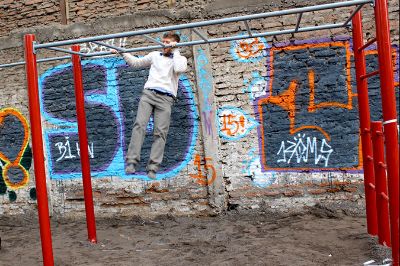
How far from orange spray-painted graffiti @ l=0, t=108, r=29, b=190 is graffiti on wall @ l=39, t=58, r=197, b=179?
0.46m

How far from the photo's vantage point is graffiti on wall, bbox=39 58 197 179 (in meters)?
5.49

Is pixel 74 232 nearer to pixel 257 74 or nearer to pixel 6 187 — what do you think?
pixel 6 187

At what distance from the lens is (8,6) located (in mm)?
6184

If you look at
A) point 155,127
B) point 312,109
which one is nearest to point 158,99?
point 155,127

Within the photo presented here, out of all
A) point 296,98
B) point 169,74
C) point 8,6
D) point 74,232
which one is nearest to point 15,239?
point 74,232

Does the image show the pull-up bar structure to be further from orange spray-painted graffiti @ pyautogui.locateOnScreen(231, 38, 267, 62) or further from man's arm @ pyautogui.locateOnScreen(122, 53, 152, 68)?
orange spray-painted graffiti @ pyautogui.locateOnScreen(231, 38, 267, 62)

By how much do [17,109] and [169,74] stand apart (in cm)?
316

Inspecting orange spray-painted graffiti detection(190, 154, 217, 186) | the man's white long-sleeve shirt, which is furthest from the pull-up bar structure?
orange spray-painted graffiti detection(190, 154, 217, 186)

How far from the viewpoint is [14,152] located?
6258 mm

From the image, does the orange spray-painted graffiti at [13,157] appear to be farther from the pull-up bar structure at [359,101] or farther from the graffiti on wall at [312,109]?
the graffiti on wall at [312,109]

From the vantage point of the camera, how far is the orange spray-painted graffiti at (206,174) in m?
5.36

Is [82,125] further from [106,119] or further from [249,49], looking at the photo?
[249,49]

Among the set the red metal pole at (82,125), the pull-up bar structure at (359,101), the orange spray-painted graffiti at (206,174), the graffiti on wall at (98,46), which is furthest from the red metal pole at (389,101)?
the graffiti on wall at (98,46)

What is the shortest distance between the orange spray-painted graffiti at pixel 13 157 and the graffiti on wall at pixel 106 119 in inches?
18.1
